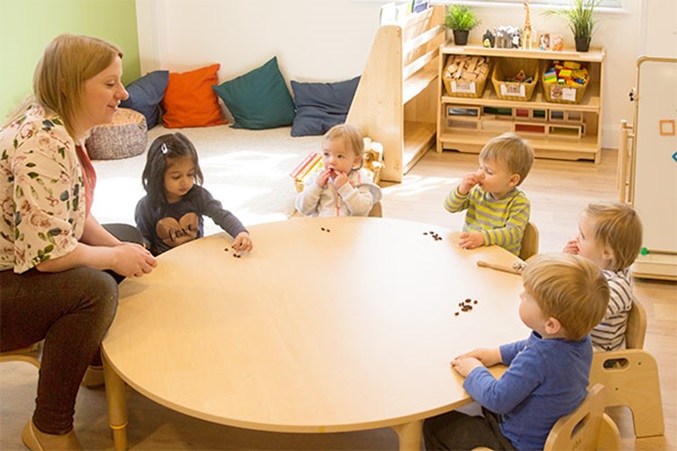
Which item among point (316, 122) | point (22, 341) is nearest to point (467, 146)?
point (316, 122)

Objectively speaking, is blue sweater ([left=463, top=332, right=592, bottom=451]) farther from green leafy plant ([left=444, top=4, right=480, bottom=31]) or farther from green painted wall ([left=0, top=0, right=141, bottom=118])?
green leafy plant ([left=444, top=4, right=480, bottom=31])

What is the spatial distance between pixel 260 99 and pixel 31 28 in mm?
1335

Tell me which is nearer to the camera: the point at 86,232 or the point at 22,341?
the point at 22,341

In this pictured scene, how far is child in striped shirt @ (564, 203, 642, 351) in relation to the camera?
232 cm

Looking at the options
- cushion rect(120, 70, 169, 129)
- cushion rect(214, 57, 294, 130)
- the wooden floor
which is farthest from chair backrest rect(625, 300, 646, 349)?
cushion rect(120, 70, 169, 129)

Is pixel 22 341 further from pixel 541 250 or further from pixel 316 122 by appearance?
pixel 316 122

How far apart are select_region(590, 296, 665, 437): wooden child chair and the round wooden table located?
280mm

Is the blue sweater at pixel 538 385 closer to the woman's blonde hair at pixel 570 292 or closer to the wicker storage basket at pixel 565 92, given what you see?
the woman's blonde hair at pixel 570 292

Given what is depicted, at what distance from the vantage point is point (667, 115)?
10.5ft

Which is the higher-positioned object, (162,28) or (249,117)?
(162,28)

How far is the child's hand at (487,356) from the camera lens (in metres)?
2.04

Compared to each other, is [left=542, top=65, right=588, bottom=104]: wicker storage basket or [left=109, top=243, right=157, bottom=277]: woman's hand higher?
[left=542, top=65, right=588, bottom=104]: wicker storage basket

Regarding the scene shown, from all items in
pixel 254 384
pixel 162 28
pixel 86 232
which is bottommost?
pixel 254 384

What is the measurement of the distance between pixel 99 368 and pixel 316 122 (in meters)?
2.81
